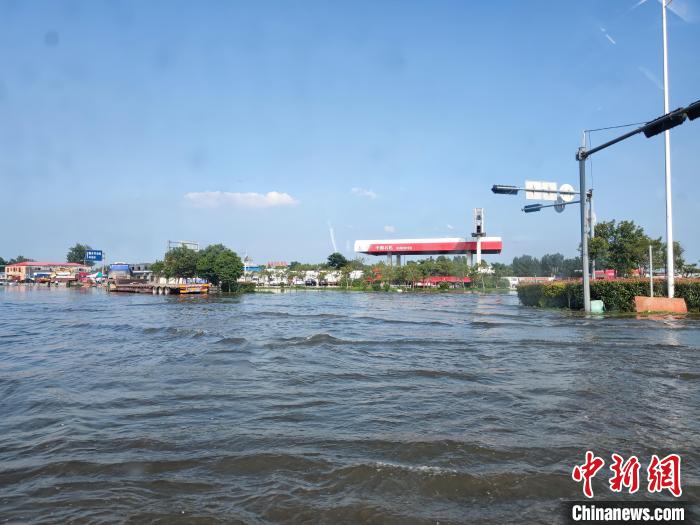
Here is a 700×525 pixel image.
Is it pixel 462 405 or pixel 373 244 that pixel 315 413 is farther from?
pixel 373 244

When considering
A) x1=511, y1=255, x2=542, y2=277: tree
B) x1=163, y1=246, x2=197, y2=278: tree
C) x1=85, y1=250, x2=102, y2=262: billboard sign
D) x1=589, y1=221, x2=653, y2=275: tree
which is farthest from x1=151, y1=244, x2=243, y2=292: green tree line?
x1=511, y1=255, x2=542, y2=277: tree

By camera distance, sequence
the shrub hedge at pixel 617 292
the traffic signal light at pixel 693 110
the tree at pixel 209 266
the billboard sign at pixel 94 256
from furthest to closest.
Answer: the billboard sign at pixel 94 256 → the tree at pixel 209 266 → the shrub hedge at pixel 617 292 → the traffic signal light at pixel 693 110

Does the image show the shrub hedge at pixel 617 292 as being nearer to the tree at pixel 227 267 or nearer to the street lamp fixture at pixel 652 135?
the street lamp fixture at pixel 652 135

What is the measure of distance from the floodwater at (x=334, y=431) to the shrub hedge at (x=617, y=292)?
35.1 feet

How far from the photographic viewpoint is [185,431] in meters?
5.20

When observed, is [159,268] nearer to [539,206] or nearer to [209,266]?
[209,266]

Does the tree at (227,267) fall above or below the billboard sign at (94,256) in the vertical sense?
below

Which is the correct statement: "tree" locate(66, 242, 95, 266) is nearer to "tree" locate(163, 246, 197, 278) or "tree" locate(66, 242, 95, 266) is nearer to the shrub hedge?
"tree" locate(163, 246, 197, 278)

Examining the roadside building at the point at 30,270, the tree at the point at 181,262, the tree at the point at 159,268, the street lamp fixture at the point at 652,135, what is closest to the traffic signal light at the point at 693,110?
the street lamp fixture at the point at 652,135

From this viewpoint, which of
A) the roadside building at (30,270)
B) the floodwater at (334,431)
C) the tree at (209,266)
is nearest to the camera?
the floodwater at (334,431)

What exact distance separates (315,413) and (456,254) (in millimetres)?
72928

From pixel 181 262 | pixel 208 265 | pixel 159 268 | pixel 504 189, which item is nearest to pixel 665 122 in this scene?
pixel 504 189

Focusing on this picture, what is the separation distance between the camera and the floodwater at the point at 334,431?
3455 millimetres

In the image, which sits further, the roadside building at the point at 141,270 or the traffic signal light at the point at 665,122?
the roadside building at the point at 141,270
